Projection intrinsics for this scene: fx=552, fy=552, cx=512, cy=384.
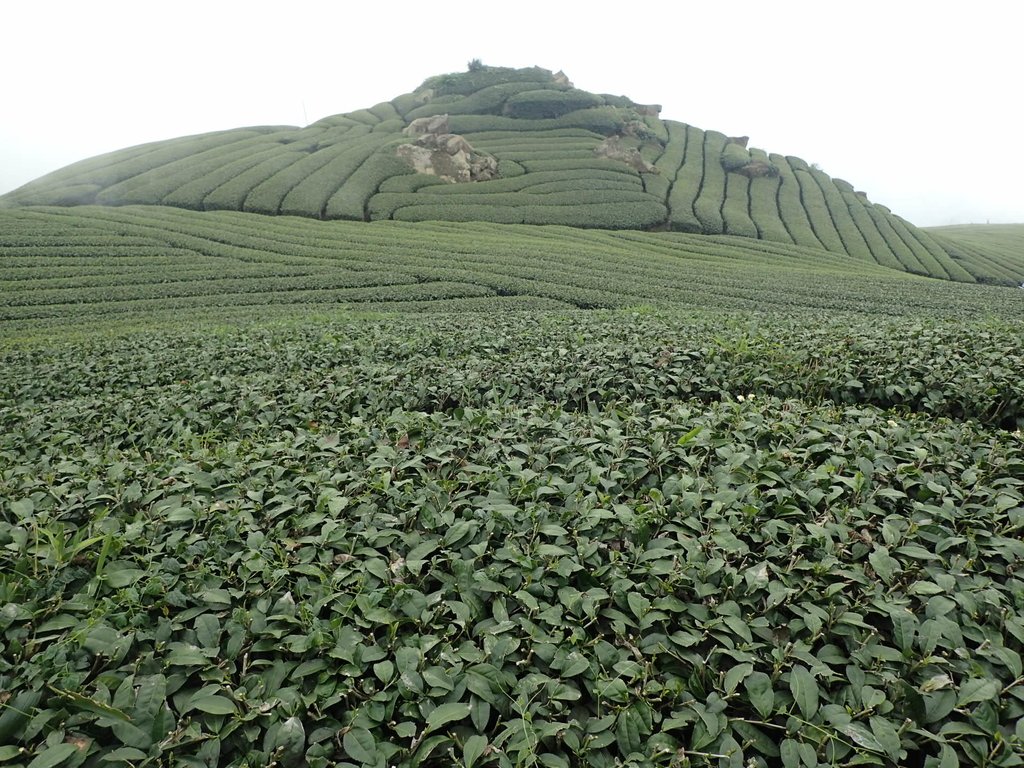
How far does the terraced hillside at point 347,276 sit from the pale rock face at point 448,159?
17.0 meters

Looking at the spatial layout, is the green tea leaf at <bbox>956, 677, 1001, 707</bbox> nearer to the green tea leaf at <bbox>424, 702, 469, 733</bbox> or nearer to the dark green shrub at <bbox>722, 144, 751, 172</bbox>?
the green tea leaf at <bbox>424, 702, 469, 733</bbox>

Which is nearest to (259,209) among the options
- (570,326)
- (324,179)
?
(324,179)

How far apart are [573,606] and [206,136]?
8256 centimetres

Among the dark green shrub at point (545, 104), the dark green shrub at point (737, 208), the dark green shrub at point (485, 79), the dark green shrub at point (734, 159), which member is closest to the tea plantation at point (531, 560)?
the dark green shrub at point (737, 208)

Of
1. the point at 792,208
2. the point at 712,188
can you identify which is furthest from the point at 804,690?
the point at 792,208

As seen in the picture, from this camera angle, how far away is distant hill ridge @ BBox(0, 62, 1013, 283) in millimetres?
49969

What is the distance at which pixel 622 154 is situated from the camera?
62.7m

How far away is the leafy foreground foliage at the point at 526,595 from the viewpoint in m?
2.31

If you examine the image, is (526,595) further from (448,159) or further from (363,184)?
(448,159)

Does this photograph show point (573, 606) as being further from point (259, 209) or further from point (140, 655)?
point (259, 209)

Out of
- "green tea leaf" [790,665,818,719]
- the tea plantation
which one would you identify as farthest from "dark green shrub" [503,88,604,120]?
"green tea leaf" [790,665,818,719]

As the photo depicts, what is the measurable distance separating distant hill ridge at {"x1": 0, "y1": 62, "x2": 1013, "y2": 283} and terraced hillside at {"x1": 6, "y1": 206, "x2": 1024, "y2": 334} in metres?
9.65

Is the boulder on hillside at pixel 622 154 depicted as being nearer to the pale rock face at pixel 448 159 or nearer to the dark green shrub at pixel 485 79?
the pale rock face at pixel 448 159

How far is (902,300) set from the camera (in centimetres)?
2864
